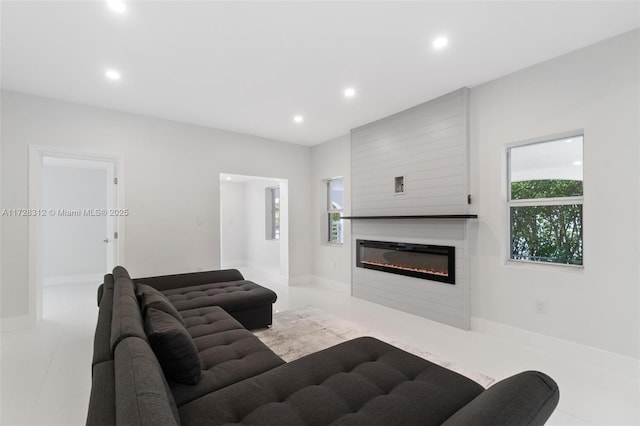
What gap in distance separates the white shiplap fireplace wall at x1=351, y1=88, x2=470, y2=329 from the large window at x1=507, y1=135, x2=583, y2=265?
497 mm

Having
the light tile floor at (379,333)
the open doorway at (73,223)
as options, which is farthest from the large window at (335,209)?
the open doorway at (73,223)

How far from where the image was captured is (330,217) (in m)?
5.96

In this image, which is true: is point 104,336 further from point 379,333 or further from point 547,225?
point 547,225

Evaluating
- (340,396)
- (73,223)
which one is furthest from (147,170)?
(340,396)

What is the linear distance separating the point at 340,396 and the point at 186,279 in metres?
2.96

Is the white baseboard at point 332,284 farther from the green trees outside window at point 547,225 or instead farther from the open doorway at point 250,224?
the green trees outside window at point 547,225

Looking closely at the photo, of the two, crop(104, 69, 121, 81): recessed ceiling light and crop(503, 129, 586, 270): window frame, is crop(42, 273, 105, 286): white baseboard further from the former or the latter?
crop(503, 129, 586, 270): window frame

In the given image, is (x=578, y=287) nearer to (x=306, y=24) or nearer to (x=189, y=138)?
(x=306, y=24)

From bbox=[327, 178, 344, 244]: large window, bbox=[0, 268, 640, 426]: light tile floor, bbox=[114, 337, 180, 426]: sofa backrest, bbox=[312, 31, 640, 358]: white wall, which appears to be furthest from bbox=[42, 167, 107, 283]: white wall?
bbox=[312, 31, 640, 358]: white wall

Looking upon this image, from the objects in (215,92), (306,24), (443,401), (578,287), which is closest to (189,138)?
(215,92)

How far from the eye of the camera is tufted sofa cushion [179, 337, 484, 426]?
4.03 ft

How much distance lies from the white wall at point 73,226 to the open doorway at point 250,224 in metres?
2.64

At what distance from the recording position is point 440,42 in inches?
100

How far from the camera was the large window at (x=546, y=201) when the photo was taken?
2.82 metres
